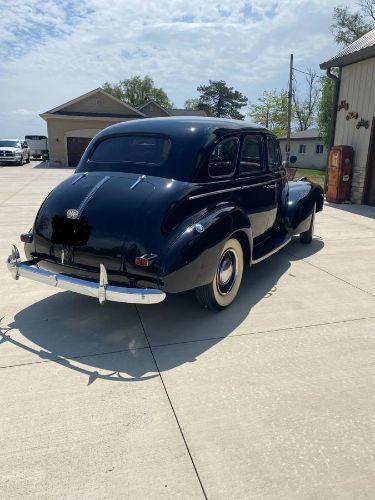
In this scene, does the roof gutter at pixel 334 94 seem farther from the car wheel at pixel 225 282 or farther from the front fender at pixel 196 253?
the front fender at pixel 196 253

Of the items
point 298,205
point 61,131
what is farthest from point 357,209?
point 61,131

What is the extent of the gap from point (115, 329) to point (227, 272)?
1286mm

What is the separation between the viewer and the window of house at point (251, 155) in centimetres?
455

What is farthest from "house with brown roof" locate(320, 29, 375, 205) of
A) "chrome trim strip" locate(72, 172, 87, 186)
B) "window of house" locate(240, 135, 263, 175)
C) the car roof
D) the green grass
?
"chrome trim strip" locate(72, 172, 87, 186)

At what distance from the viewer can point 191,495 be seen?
2.01 m

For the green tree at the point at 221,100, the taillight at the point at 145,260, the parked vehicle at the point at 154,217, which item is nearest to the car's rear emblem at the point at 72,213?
the parked vehicle at the point at 154,217

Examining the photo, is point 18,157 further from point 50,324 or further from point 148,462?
point 148,462

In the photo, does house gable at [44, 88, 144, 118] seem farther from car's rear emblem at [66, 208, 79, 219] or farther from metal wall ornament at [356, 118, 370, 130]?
car's rear emblem at [66, 208, 79, 219]

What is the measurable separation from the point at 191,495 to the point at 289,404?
3.23ft

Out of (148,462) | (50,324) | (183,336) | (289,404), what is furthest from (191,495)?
(50,324)

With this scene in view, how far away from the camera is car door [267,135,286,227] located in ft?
17.4

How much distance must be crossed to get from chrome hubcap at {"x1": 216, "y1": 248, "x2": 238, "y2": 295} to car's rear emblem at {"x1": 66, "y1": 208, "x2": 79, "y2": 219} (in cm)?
147

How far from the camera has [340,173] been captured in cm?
1138

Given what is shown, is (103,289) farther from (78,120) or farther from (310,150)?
(310,150)
